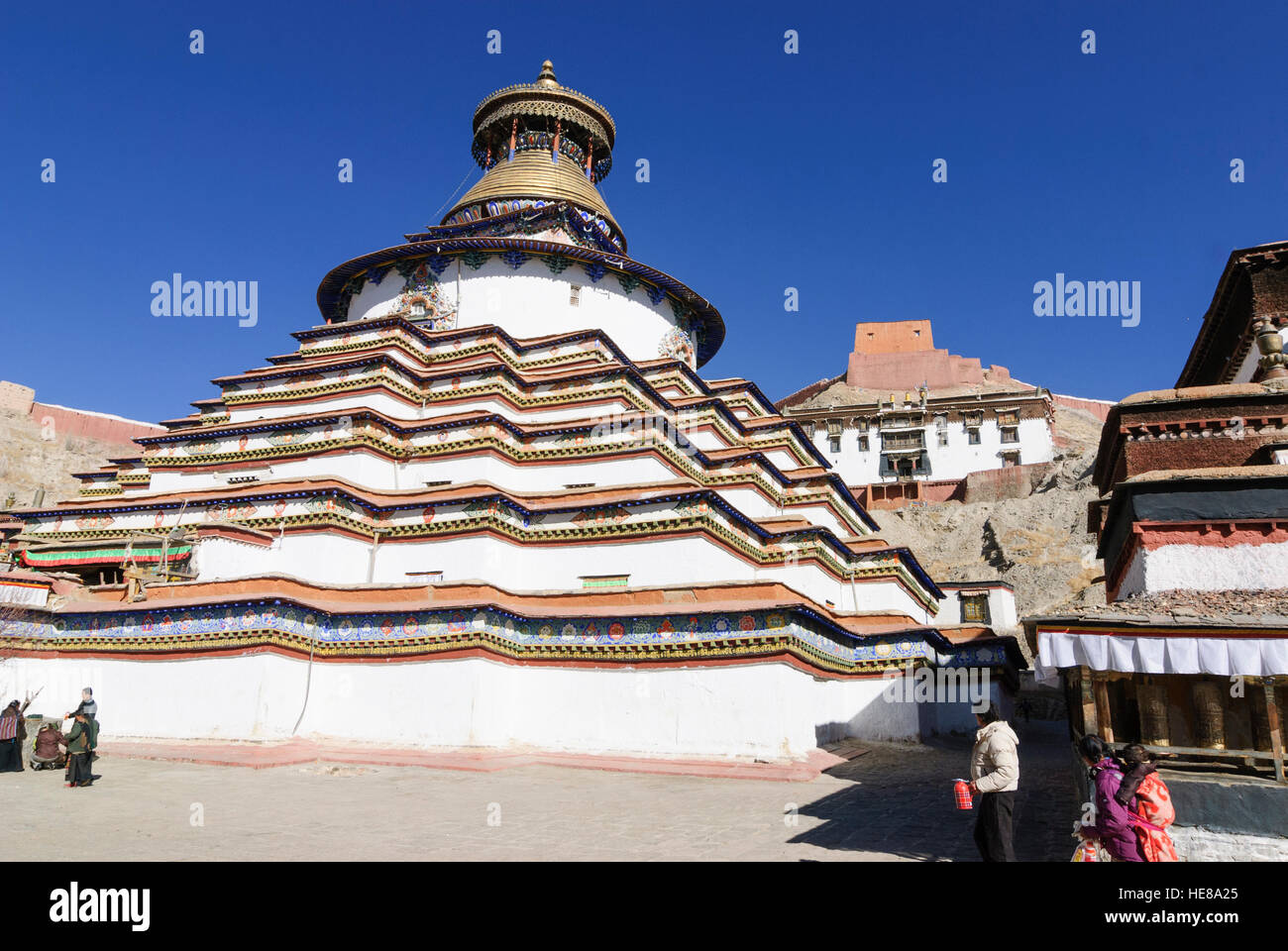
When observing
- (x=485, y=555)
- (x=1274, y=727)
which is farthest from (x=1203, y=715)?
(x=485, y=555)

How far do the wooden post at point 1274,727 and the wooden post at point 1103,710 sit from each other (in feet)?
3.76

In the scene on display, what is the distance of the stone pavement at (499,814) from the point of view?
265 inches

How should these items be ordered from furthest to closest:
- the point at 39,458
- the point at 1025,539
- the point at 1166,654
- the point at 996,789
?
the point at 39,458
the point at 1025,539
the point at 1166,654
the point at 996,789

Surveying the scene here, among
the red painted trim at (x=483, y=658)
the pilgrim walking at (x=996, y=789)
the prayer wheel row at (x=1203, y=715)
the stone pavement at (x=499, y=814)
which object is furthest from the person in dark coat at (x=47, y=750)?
the prayer wheel row at (x=1203, y=715)

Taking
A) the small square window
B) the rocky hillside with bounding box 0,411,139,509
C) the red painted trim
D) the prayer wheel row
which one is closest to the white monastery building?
the red painted trim

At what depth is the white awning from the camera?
260 inches

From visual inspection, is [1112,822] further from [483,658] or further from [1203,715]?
[483,658]

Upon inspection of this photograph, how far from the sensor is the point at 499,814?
8492mm

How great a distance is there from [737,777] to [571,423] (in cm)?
862

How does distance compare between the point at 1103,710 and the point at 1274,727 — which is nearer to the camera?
the point at 1274,727

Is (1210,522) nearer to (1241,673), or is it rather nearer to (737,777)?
(1241,673)

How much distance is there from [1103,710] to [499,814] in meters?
5.71

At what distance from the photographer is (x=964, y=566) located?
3594cm

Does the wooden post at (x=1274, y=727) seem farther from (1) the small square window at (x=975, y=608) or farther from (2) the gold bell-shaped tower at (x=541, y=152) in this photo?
(2) the gold bell-shaped tower at (x=541, y=152)
